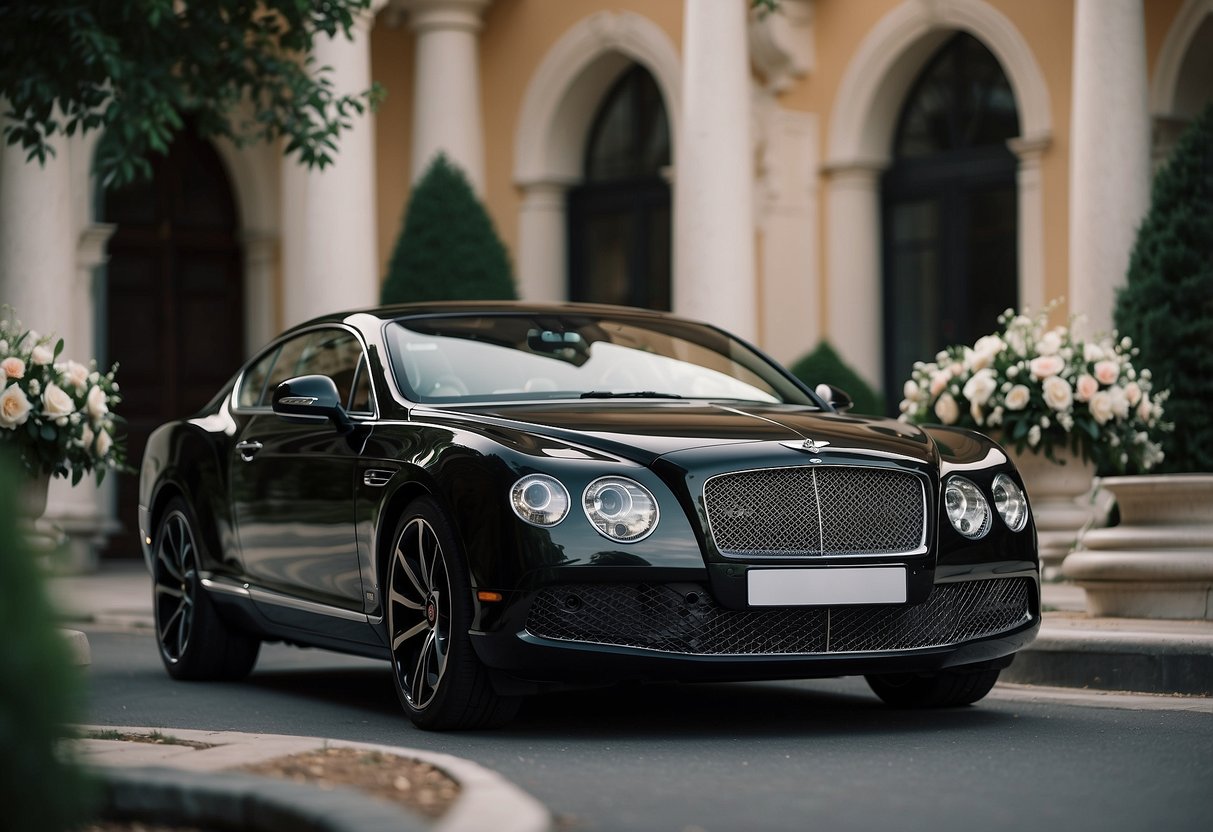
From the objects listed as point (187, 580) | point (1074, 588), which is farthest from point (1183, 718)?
point (1074, 588)

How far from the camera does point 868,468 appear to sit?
6.67 m

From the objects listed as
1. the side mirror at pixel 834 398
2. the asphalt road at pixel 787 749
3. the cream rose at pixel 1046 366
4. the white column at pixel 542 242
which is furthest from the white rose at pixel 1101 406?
the white column at pixel 542 242

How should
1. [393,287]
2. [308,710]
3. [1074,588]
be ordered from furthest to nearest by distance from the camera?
[393,287], [1074,588], [308,710]

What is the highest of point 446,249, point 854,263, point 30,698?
point 446,249

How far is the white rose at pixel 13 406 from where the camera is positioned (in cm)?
978

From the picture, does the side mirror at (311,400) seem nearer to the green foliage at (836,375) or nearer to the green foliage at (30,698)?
the green foliage at (30,698)

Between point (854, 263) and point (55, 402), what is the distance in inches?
453

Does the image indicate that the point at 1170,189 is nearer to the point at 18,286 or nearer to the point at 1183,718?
the point at 1183,718

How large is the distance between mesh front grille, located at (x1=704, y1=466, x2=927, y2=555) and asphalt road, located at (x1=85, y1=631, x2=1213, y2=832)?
62 centimetres

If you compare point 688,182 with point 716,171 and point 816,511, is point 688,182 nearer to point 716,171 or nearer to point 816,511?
point 716,171

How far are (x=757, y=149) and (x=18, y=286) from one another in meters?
7.26

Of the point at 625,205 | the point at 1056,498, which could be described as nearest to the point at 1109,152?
the point at 1056,498

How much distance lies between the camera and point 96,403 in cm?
1017

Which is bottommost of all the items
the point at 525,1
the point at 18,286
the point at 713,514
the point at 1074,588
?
the point at 1074,588
